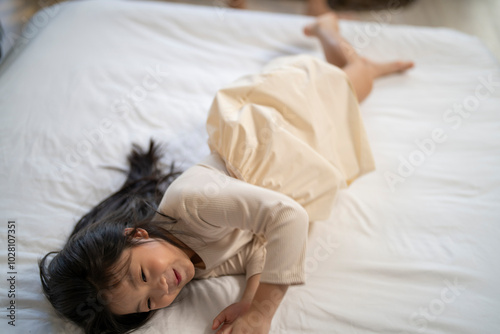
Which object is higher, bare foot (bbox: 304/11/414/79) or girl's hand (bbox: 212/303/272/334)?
bare foot (bbox: 304/11/414/79)

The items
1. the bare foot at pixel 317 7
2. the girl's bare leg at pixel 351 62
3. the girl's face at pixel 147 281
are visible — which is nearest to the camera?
the girl's face at pixel 147 281

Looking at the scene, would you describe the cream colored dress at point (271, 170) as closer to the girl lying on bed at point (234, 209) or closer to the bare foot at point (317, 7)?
the girl lying on bed at point (234, 209)

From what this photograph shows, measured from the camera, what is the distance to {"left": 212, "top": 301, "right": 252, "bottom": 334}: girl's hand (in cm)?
81

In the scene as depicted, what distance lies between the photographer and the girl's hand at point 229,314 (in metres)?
0.81

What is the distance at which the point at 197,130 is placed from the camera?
1.19m

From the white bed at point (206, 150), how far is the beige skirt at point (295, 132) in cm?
9

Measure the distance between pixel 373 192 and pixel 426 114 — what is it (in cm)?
36

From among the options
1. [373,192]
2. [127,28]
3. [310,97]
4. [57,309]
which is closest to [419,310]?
[373,192]

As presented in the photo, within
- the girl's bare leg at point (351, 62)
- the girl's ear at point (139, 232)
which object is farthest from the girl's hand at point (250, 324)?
the girl's bare leg at point (351, 62)

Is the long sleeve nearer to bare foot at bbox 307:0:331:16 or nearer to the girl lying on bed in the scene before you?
the girl lying on bed

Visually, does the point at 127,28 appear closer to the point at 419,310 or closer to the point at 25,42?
the point at 25,42

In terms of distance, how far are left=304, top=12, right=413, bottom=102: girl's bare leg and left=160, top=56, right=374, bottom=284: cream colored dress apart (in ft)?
0.47

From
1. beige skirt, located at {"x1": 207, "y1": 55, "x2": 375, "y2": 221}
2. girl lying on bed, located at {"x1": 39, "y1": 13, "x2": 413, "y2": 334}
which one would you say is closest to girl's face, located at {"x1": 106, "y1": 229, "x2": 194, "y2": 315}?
girl lying on bed, located at {"x1": 39, "y1": 13, "x2": 413, "y2": 334}

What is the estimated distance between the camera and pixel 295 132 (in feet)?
3.33
